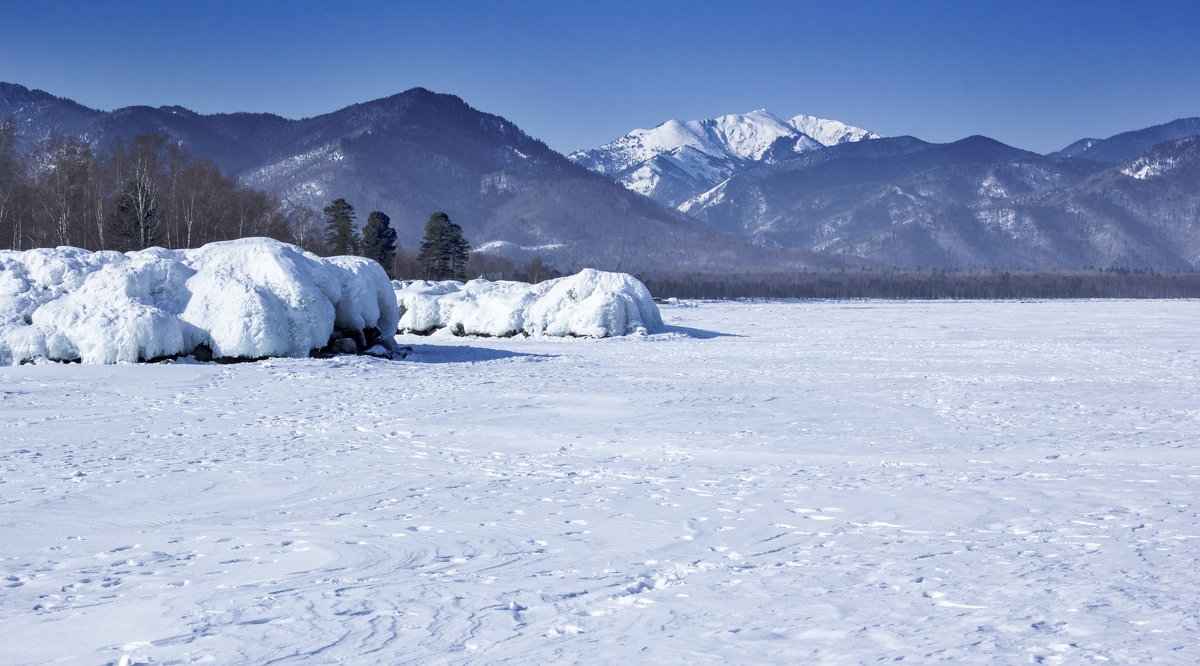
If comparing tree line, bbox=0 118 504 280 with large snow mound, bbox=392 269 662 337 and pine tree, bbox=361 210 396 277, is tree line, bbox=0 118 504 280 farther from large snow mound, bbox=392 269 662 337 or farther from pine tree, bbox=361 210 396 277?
large snow mound, bbox=392 269 662 337

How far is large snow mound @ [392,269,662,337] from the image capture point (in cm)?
3859

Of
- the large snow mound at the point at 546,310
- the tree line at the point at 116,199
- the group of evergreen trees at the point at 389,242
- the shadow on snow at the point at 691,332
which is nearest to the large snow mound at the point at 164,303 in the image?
the large snow mound at the point at 546,310

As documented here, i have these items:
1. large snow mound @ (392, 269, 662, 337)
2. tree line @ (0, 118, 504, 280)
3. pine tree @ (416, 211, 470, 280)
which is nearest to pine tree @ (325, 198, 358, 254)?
tree line @ (0, 118, 504, 280)

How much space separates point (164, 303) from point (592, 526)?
61.3ft

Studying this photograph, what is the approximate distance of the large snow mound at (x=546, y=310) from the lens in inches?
1519

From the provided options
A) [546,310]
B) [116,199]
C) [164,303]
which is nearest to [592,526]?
[164,303]

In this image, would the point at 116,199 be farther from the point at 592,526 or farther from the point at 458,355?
the point at 592,526

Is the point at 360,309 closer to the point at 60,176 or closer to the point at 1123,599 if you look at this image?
the point at 1123,599

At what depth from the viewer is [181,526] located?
7879 mm

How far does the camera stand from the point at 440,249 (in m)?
72.8

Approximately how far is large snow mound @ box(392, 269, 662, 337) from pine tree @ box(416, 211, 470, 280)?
29955 mm

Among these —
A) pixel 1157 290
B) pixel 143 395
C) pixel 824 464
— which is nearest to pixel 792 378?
pixel 824 464

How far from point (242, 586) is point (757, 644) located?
3386 mm

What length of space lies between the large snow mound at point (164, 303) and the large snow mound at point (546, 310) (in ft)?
46.1
